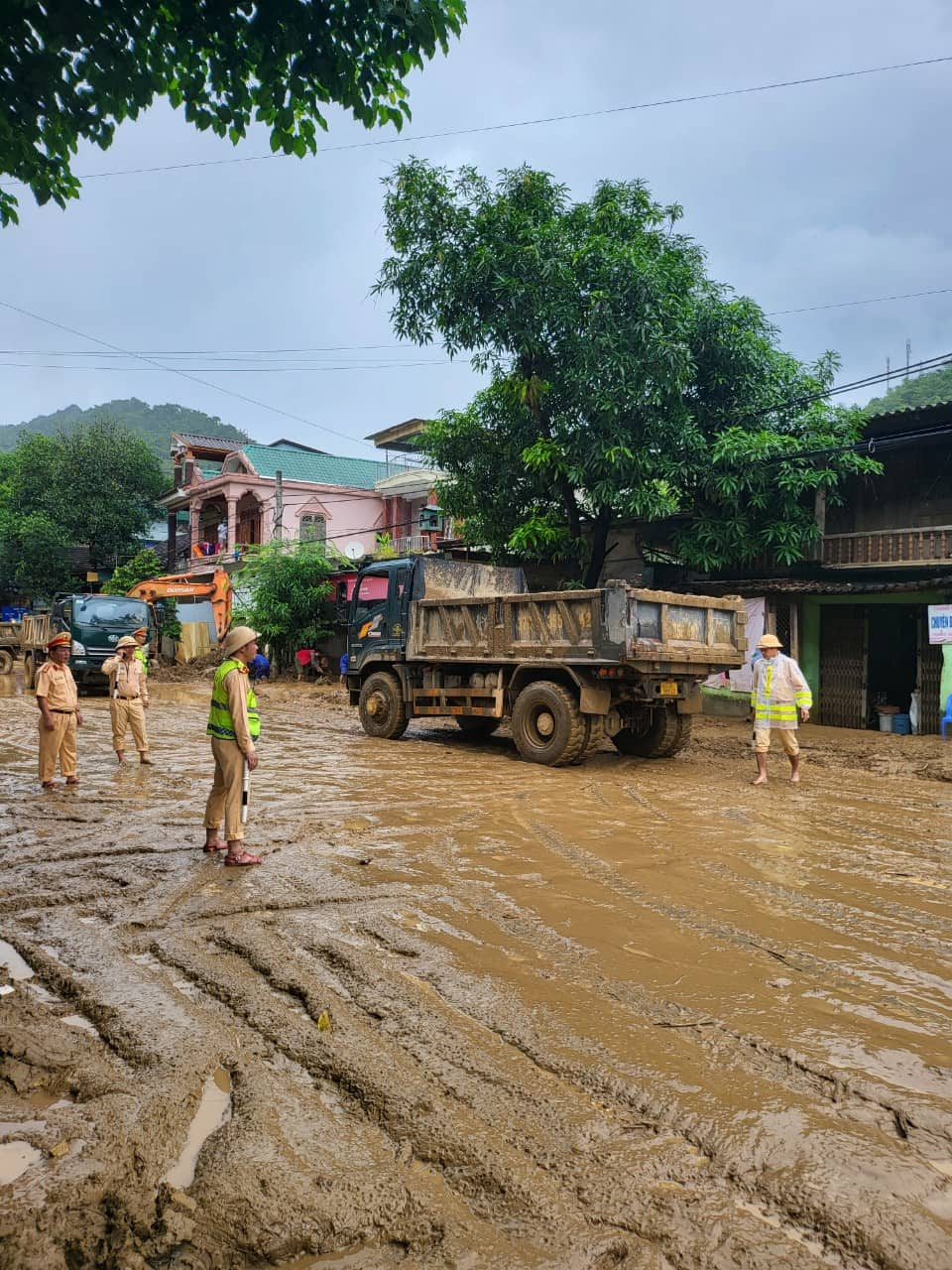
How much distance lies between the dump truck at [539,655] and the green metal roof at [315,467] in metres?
21.9

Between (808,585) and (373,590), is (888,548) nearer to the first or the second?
(808,585)

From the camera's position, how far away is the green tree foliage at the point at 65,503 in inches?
1374

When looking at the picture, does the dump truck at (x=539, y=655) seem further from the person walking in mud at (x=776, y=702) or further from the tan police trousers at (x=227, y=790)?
the tan police trousers at (x=227, y=790)

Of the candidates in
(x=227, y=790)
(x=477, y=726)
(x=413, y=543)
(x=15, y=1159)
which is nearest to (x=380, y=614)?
(x=477, y=726)

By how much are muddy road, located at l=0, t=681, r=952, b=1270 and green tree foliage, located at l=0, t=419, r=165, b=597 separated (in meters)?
31.9

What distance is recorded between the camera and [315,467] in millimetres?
35375

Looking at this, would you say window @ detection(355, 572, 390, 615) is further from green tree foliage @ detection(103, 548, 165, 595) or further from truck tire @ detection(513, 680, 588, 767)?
green tree foliage @ detection(103, 548, 165, 595)

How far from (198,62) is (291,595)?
21674 millimetres

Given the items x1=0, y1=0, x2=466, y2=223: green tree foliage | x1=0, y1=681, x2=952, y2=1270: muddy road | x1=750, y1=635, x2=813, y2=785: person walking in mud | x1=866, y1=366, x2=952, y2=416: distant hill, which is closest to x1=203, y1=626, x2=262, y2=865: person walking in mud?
x1=0, y1=681, x2=952, y2=1270: muddy road

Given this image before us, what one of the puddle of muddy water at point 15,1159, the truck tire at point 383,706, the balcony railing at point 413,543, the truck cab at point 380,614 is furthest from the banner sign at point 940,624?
the balcony railing at point 413,543

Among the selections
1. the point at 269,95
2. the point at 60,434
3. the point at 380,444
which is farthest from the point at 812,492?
the point at 60,434

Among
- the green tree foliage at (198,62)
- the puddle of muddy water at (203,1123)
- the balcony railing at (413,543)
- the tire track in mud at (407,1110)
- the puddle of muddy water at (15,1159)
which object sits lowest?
the puddle of muddy water at (15,1159)

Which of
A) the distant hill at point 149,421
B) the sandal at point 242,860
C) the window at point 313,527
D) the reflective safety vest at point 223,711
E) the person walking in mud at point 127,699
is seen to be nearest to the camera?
the sandal at point 242,860

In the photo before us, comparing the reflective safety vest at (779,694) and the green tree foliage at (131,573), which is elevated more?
the green tree foliage at (131,573)
